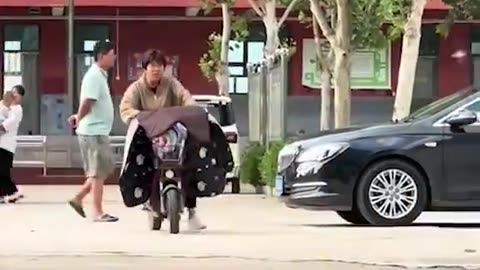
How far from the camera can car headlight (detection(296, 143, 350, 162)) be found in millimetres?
12312

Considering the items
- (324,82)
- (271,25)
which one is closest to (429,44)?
(271,25)

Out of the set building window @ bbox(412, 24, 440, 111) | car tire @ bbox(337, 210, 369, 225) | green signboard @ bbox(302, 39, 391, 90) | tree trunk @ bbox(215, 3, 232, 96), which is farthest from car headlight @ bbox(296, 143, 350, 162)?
building window @ bbox(412, 24, 440, 111)

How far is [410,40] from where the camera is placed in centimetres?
1880

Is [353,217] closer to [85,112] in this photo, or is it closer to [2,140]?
[85,112]

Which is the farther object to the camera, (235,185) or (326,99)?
(326,99)

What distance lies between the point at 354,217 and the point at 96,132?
279cm

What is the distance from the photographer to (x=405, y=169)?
12.3 m

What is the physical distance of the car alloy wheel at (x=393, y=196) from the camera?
12219mm

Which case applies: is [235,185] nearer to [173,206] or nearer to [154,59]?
[154,59]

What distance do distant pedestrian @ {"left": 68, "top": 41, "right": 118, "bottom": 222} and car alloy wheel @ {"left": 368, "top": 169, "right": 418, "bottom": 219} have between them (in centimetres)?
265

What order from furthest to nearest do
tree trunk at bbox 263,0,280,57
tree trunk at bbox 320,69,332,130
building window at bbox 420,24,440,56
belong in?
1. building window at bbox 420,24,440,56
2. tree trunk at bbox 263,0,280,57
3. tree trunk at bbox 320,69,332,130

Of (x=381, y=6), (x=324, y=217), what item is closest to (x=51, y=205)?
(x=324, y=217)

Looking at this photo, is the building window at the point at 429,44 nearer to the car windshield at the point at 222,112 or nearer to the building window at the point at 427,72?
the building window at the point at 427,72

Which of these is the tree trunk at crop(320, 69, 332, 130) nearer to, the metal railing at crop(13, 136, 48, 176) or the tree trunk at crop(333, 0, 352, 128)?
the tree trunk at crop(333, 0, 352, 128)
